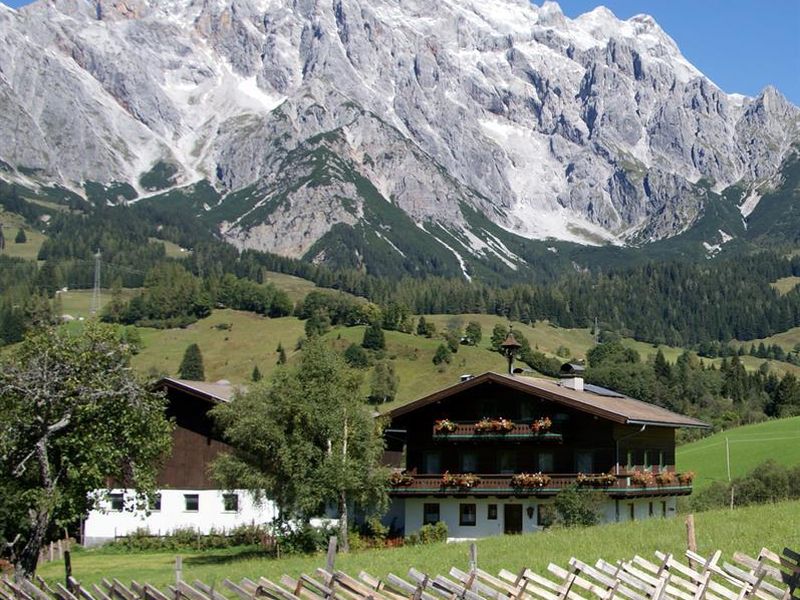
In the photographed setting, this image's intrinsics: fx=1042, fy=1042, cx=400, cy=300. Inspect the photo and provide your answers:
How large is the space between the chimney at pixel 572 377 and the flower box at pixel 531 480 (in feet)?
36.5

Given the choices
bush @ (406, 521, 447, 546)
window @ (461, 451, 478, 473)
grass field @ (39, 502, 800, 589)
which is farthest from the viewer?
window @ (461, 451, 478, 473)

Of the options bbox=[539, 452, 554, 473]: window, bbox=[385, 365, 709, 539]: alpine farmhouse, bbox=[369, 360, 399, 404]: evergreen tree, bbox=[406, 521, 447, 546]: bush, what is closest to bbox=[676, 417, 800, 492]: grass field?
bbox=[385, 365, 709, 539]: alpine farmhouse

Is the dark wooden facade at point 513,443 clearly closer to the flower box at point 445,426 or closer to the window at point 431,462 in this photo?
the window at point 431,462

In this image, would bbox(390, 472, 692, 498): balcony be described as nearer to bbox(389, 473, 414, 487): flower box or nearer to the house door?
bbox(389, 473, 414, 487): flower box

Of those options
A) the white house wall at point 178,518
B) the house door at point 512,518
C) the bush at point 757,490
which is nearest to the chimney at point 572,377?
the bush at point 757,490

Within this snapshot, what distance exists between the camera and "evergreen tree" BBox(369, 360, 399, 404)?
6939 inches

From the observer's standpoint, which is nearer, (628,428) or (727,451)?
(628,428)

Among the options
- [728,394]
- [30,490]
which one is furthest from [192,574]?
[728,394]

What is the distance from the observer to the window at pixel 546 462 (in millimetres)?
56844

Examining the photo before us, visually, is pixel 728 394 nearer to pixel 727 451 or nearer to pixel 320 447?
pixel 727 451

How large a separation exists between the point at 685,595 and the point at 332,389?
27119 mm

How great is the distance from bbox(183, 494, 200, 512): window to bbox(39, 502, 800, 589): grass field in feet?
55.4

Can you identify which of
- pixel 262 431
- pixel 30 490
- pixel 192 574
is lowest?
pixel 192 574

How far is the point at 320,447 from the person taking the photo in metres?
45.9
